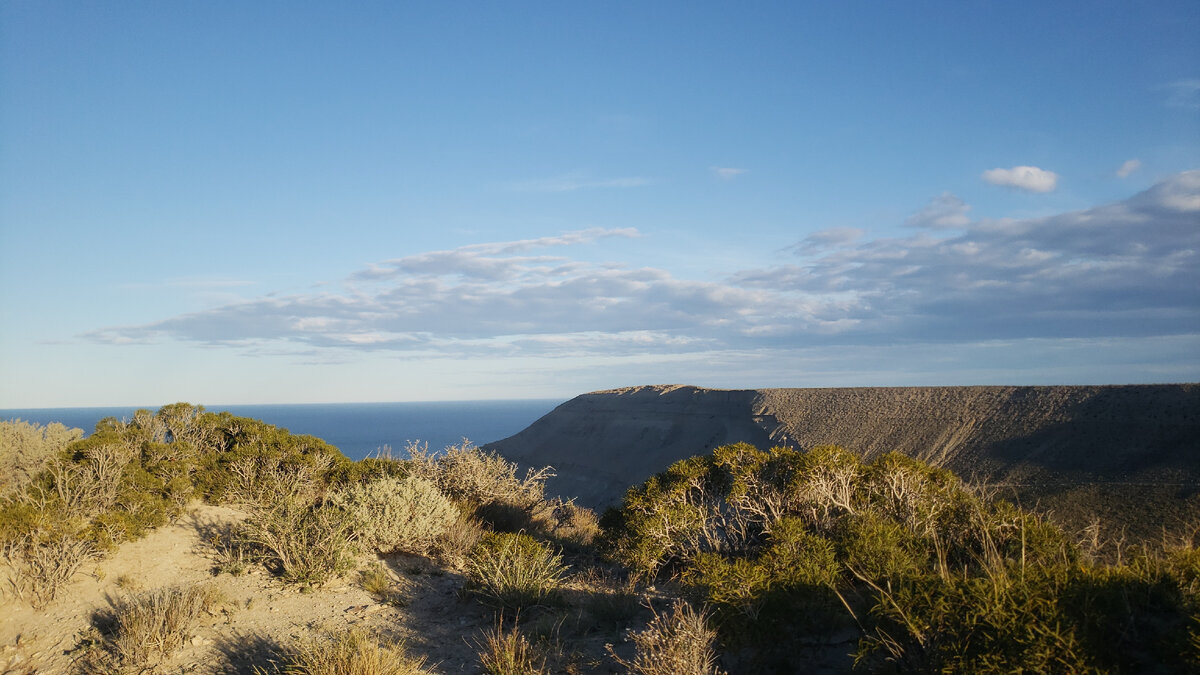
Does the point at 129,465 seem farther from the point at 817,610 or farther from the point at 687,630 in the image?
the point at 817,610

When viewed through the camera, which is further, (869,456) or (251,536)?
(869,456)

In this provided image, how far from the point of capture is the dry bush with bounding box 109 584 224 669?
20.2 ft

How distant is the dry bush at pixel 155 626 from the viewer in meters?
6.16

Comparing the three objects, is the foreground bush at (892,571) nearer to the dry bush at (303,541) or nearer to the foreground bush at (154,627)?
the dry bush at (303,541)

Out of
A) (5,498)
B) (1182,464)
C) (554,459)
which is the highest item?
(5,498)

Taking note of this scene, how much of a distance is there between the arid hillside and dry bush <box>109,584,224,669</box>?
8.61 metres

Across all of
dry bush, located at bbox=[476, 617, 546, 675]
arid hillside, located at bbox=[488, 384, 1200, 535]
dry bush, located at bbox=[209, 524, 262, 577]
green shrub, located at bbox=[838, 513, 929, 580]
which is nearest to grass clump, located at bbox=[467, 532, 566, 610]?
dry bush, located at bbox=[476, 617, 546, 675]

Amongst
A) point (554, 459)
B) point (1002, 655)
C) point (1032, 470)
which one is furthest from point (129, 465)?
point (554, 459)

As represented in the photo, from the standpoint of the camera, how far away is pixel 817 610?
5.46 metres

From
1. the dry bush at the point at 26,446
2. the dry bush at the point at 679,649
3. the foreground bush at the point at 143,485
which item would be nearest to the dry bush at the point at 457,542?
the foreground bush at the point at 143,485

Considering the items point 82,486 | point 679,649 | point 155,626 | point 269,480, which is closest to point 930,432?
point 269,480

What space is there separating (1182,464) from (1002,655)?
23.5 m

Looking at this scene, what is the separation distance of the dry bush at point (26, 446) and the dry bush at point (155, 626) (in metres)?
5.00

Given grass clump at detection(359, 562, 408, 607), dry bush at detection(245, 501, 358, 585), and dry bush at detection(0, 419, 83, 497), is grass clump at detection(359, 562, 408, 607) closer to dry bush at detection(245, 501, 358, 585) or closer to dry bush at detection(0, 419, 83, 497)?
dry bush at detection(245, 501, 358, 585)
